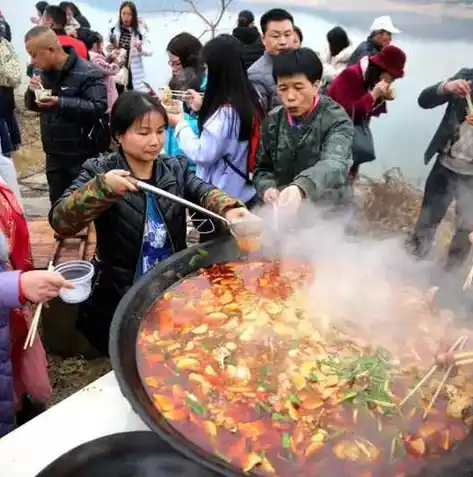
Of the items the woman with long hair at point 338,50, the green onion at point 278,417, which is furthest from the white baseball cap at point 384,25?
the green onion at point 278,417

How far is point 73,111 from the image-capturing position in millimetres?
4727

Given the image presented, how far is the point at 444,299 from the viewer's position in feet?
8.63

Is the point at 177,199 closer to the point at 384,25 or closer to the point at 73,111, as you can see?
the point at 73,111

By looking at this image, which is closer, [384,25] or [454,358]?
[454,358]

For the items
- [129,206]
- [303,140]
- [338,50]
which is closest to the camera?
[129,206]

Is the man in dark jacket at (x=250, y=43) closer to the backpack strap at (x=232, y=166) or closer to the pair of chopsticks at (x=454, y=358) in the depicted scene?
the backpack strap at (x=232, y=166)

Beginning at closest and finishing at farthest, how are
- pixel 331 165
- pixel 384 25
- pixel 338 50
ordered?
pixel 331 165
pixel 384 25
pixel 338 50

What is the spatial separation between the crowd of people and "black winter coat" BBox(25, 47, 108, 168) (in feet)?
0.04

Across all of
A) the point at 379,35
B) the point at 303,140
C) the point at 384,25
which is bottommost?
the point at 303,140

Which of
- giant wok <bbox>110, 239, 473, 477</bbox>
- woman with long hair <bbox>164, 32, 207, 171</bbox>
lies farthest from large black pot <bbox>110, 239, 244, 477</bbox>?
woman with long hair <bbox>164, 32, 207, 171</bbox>

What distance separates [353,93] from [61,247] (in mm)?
2756

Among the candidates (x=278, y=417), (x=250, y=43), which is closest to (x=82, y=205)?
(x=278, y=417)

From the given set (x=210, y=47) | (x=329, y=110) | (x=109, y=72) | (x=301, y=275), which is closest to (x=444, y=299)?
(x=301, y=275)

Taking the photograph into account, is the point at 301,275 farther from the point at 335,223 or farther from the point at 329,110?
the point at 329,110
